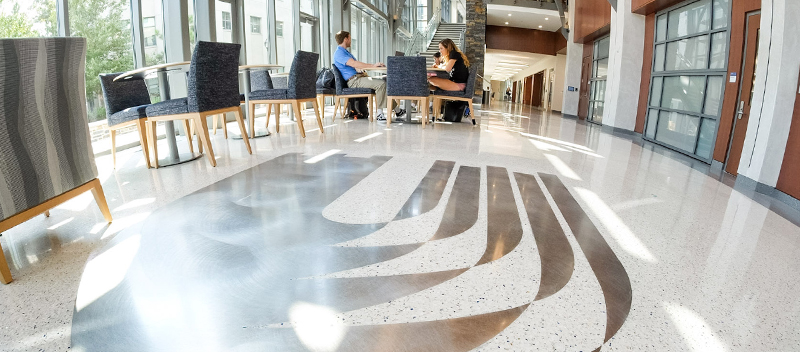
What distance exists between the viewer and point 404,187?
2674 mm

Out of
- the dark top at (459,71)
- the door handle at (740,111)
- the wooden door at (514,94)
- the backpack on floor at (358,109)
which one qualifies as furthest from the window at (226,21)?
the wooden door at (514,94)

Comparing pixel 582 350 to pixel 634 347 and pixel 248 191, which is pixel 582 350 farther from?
pixel 248 191

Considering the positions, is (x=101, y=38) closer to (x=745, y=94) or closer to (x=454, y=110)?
(x=454, y=110)

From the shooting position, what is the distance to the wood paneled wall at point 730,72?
13.0 ft

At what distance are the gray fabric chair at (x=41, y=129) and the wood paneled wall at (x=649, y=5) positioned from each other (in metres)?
6.11

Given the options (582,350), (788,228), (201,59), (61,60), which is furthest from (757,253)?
(201,59)

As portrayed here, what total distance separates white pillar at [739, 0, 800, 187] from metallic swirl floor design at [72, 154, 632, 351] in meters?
1.71

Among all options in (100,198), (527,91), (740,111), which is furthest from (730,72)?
(527,91)

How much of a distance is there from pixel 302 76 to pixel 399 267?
11.7 feet

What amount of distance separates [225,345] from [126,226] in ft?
3.87

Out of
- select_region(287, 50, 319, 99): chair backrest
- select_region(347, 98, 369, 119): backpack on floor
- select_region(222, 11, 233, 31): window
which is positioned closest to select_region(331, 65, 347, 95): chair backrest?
select_region(347, 98, 369, 119): backpack on floor

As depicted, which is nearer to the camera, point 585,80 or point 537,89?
point 585,80

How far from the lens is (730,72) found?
4090 mm

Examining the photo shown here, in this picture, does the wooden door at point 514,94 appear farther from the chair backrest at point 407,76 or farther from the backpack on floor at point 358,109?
the chair backrest at point 407,76
